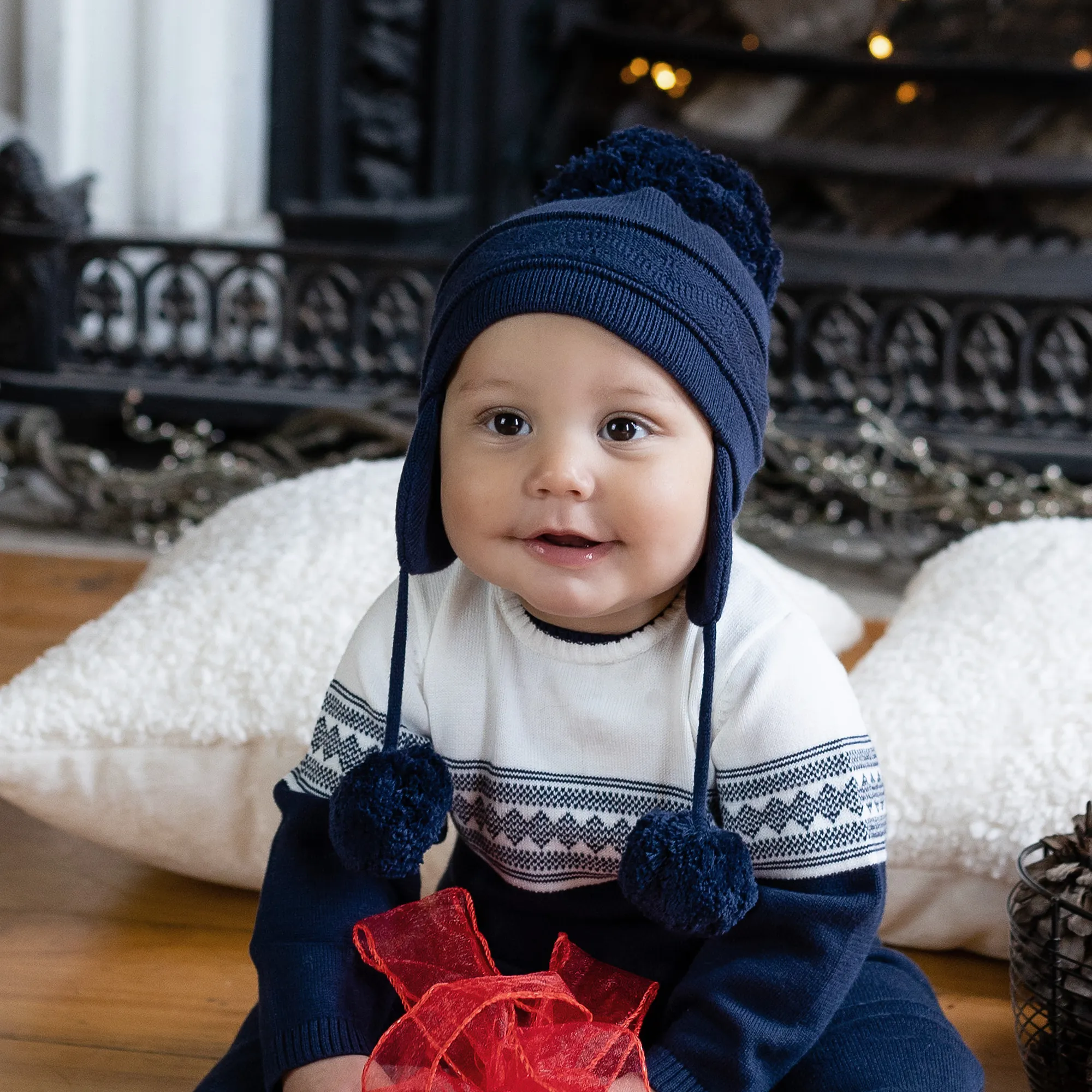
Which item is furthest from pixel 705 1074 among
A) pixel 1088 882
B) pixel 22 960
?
pixel 22 960

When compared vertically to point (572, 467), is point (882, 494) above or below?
below

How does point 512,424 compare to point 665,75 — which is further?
point 665,75

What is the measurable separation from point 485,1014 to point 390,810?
92mm

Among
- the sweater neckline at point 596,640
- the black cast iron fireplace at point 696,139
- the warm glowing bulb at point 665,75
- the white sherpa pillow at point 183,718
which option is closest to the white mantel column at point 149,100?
the black cast iron fireplace at point 696,139

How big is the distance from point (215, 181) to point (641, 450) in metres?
1.55

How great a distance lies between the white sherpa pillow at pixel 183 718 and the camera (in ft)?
2.86

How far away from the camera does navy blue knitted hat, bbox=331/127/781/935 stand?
558 mm

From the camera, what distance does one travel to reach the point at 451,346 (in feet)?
1.94

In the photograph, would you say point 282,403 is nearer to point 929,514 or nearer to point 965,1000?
point 929,514

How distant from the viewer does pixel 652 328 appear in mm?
555

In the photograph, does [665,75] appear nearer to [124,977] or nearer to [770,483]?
[770,483]

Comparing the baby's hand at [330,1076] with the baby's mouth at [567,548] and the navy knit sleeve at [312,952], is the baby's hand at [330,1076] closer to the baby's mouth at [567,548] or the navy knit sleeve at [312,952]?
the navy knit sleeve at [312,952]

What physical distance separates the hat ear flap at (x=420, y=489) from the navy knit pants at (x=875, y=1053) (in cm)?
24

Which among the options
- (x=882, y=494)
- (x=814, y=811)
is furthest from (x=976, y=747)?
(x=882, y=494)
